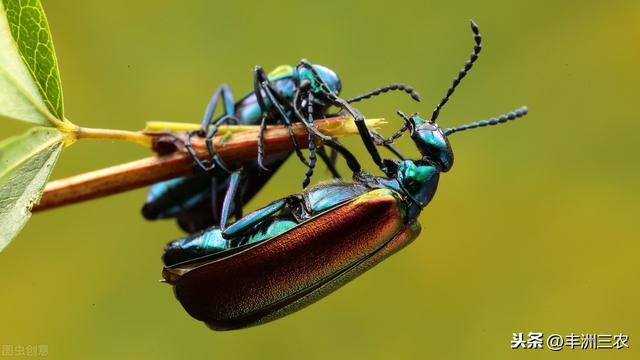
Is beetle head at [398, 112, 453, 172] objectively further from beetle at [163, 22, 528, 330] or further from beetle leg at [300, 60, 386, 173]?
beetle leg at [300, 60, 386, 173]

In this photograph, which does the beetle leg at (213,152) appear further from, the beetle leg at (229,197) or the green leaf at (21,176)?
the green leaf at (21,176)

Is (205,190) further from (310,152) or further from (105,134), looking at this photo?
(105,134)

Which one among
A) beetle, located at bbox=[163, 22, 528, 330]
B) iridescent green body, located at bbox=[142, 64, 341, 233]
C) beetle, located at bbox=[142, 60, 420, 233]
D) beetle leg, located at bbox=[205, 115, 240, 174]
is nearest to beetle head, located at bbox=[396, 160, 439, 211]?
beetle, located at bbox=[163, 22, 528, 330]

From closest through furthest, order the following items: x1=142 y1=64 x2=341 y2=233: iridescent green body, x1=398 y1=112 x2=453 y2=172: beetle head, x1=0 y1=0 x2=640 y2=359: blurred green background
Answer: x1=398 y1=112 x2=453 y2=172: beetle head < x1=142 y1=64 x2=341 y2=233: iridescent green body < x1=0 y1=0 x2=640 y2=359: blurred green background

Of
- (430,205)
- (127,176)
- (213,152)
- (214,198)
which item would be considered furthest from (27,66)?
(430,205)

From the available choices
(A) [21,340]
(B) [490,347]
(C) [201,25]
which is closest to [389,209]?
(B) [490,347]

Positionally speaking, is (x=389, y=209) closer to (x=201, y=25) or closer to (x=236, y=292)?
(x=236, y=292)
